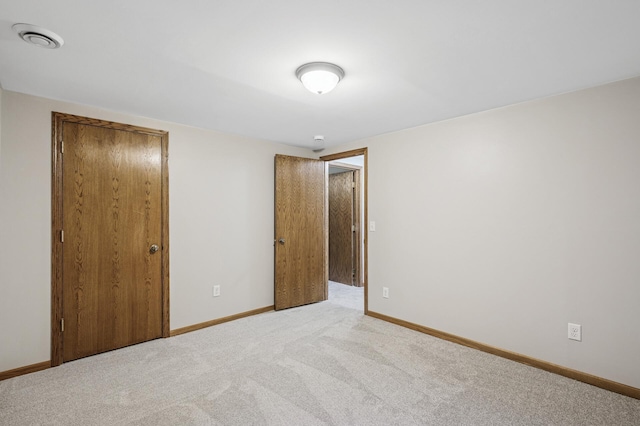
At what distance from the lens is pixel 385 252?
3742 millimetres

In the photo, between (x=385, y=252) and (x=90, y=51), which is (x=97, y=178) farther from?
(x=385, y=252)

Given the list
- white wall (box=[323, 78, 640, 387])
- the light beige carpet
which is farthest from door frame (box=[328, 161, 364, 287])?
the light beige carpet

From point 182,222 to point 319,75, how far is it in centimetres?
218

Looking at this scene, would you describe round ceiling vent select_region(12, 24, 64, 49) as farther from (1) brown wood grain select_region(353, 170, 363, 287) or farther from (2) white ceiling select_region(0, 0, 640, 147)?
(1) brown wood grain select_region(353, 170, 363, 287)

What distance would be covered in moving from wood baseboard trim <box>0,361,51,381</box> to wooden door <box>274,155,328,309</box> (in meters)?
2.24

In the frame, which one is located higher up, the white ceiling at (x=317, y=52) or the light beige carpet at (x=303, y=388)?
the white ceiling at (x=317, y=52)

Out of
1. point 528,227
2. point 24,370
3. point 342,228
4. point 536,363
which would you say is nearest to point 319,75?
point 528,227

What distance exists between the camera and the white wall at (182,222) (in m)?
2.46

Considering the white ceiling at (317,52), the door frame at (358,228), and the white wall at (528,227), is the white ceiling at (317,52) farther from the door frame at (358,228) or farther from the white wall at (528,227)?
the door frame at (358,228)

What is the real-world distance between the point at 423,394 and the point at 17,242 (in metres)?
3.24

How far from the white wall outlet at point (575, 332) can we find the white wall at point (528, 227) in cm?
4

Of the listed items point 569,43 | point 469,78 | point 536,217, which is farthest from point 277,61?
point 536,217

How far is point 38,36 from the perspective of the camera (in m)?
1.65

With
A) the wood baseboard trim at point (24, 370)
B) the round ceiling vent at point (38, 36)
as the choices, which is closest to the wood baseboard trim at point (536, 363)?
the wood baseboard trim at point (24, 370)
